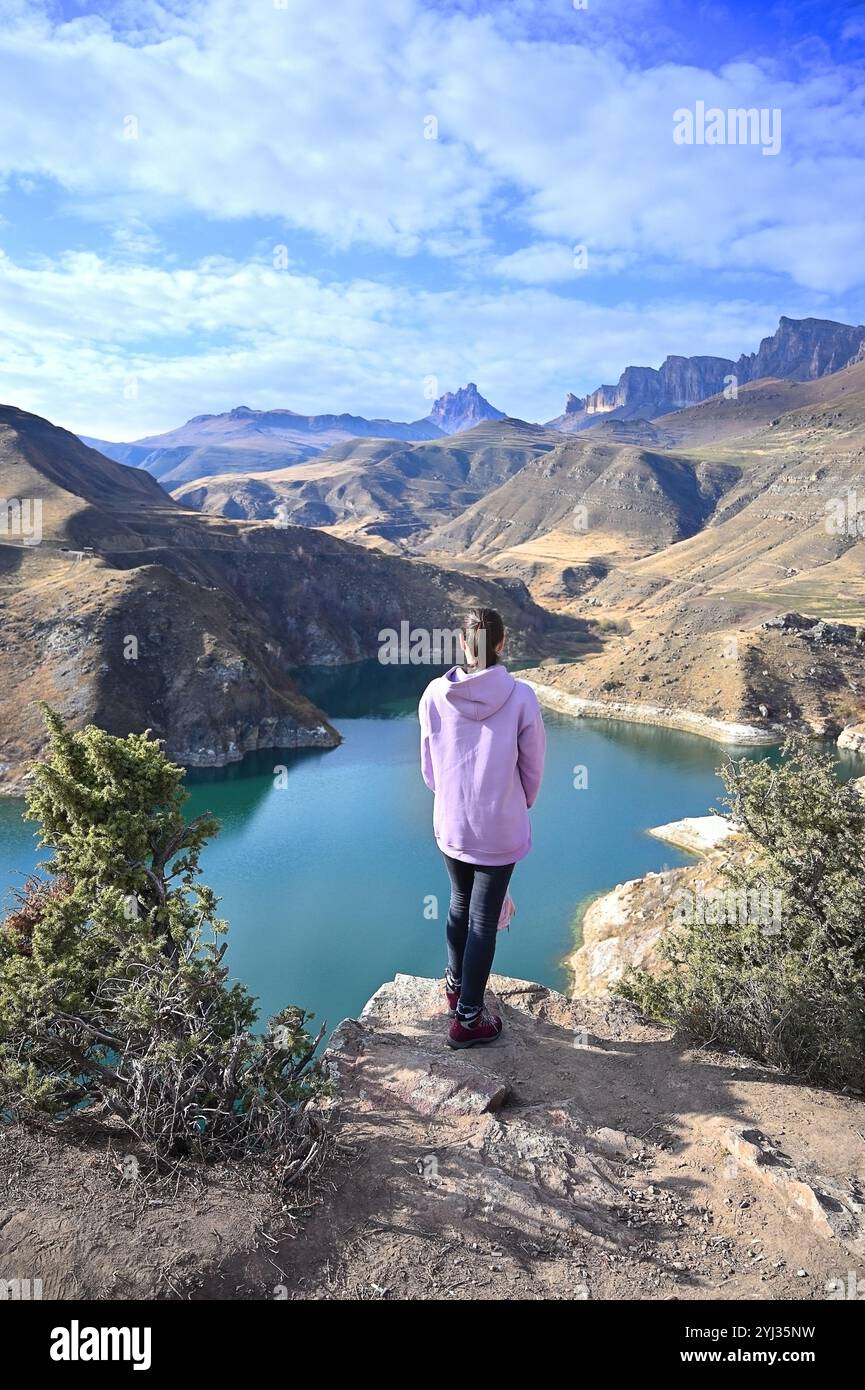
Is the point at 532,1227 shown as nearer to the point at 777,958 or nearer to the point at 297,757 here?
the point at 777,958

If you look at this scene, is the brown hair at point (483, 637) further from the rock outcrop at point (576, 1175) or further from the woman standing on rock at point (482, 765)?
the rock outcrop at point (576, 1175)

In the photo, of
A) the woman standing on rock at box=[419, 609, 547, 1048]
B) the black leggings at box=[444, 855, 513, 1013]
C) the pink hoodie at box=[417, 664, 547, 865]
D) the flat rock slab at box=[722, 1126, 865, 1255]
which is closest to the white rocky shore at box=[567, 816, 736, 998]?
the black leggings at box=[444, 855, 513, 1013]

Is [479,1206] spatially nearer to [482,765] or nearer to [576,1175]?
[576,1175]

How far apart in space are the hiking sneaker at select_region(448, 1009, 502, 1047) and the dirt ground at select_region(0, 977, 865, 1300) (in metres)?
0.35

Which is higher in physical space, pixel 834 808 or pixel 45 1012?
pixel 834 808

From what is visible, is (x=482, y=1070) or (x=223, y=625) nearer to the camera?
(x=482, y=1070)

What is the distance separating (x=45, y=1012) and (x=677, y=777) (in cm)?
4976

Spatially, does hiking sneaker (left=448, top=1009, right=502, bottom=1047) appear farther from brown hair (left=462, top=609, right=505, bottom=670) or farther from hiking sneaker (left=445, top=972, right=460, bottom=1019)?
brown hair (left=462, top=609, right=505, bottom=670)

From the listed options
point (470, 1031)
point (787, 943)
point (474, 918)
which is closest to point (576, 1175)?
point (470, 1031)

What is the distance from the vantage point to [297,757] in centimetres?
5606

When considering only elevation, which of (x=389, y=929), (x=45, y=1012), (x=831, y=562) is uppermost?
(x=831, y=562)

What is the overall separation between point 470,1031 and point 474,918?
5.35ft

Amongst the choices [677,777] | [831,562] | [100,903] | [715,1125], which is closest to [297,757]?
[677,777]
